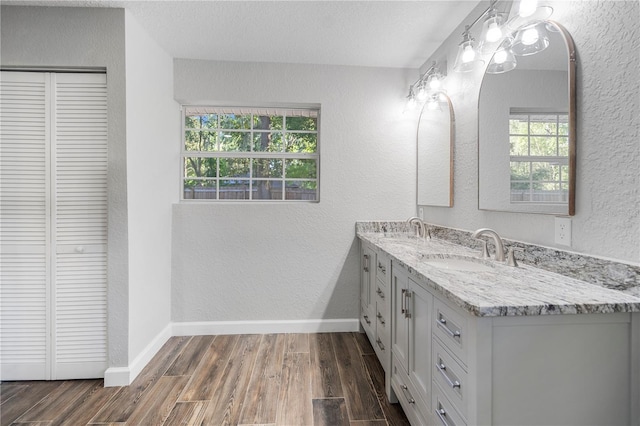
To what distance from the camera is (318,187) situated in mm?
2900

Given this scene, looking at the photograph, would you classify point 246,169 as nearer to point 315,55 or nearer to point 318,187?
point 318,187

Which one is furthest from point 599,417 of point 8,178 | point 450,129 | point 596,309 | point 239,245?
point 8,178

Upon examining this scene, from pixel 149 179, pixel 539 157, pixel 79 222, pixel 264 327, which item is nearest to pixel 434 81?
pixel 539 157

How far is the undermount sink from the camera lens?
1.58 meters

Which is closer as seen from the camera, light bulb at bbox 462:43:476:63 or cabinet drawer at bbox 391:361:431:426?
cabinet drawer at bbox 391:361:431:426

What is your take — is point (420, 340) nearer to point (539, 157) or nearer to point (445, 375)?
point (445, 375)

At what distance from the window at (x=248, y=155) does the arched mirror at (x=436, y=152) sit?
970 mm

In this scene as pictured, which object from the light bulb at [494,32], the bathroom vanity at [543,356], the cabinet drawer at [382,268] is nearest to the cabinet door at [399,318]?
the cabinet drawer at [382,268]

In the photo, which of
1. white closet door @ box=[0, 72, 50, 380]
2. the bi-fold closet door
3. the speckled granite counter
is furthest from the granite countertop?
white closet door @ box=[0, 72, 50, 380]

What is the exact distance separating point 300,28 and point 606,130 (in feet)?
6.30

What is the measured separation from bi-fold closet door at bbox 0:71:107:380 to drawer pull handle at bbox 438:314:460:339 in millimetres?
2106

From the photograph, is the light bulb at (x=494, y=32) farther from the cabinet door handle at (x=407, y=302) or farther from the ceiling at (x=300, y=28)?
the cabinet door handle at (x=407, y=302)

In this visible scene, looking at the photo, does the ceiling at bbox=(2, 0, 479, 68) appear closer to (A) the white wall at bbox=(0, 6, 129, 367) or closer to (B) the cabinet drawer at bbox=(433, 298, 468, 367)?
(A) the white wall at bbox=(0, 6, 129, 367)

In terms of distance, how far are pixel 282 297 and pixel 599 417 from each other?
2217 millimetres
